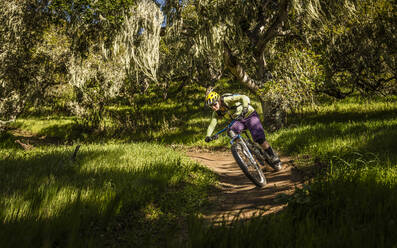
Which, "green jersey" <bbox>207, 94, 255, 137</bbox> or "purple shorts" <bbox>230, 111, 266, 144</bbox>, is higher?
"green jersey" <bbox>207, 94, 255, 137</bbox>

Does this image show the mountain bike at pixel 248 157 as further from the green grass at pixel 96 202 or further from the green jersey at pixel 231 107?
the green grass at pixel 96 202

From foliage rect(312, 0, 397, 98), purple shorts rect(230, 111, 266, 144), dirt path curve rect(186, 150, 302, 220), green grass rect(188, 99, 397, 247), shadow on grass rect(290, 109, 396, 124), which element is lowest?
dirt path curve rect(186, 150, 302, 220)

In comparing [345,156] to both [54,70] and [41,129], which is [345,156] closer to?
[54,70]

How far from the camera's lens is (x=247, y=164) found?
16.0 ft

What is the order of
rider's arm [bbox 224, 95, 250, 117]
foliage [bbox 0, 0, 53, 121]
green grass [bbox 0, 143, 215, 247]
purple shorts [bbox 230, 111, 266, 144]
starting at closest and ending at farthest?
green grass [bbox 0, 143, 215, 247] < rider's arm [bbox 224, 95, 250, 117] < purple shorts [bbox 230, 111, 266, 144] < foliage [bbox 0, 0, 53, 121]

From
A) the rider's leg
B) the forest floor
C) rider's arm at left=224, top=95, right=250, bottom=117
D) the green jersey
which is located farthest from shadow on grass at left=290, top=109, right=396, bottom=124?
rider's arm at left=224, top=95, right=250, bottom=117

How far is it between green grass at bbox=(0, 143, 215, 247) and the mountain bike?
846 millimetres

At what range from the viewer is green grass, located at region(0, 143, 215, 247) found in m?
2.14

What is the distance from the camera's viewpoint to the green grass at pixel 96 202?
214cm

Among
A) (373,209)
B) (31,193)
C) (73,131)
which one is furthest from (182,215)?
(73,131)

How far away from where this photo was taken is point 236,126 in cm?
535

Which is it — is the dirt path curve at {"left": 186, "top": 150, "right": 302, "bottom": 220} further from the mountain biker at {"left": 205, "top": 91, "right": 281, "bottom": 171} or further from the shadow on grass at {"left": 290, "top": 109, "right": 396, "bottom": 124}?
the shadow on grass at {"left": 290, "top": 109, "right": 396, "bottom": 124}

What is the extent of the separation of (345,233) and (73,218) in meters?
2.53

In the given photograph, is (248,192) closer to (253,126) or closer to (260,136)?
(260,136)
